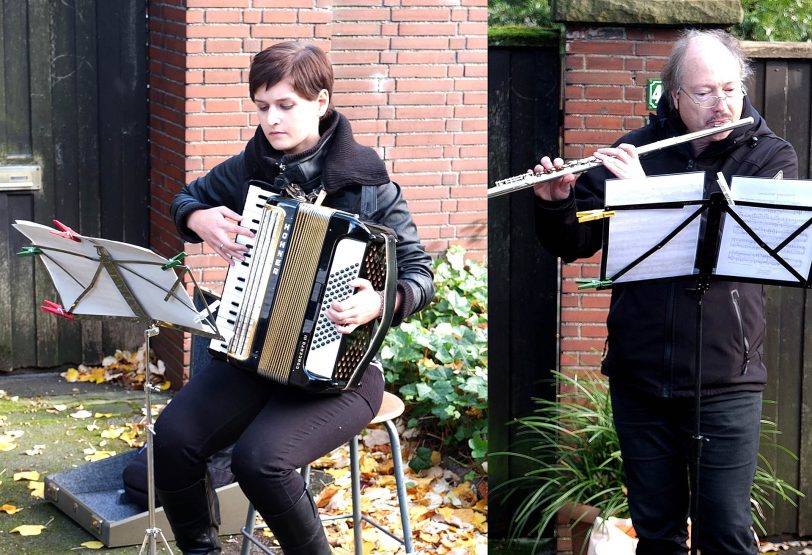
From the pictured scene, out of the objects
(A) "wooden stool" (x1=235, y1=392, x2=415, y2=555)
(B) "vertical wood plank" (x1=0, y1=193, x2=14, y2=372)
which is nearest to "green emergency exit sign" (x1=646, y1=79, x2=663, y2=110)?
(A) "wooden stool" (x1=235, y1=392, x2=415, y2=555)

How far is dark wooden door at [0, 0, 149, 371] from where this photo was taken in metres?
5.99

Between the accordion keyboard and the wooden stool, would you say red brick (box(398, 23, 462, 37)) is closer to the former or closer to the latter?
the wooden stool

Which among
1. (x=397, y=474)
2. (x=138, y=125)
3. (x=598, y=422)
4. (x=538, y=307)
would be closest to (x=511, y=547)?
(x=598, y=422)

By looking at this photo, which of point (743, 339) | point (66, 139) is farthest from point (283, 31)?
point (743, 339)

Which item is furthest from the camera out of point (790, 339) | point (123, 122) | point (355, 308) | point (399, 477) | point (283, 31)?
point (123, 122)

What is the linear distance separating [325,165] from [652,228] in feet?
3.26

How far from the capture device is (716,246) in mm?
3301

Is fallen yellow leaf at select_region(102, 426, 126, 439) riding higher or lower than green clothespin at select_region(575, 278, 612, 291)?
lower

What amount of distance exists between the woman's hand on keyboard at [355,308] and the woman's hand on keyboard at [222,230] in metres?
0.36

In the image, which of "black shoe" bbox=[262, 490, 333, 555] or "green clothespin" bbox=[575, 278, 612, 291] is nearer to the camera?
"green clothespin" bbox=[575, 278, 612, 291]

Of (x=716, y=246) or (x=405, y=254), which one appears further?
(x=405, y=254)

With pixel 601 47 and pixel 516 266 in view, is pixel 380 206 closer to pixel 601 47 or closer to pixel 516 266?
pixel 516 266

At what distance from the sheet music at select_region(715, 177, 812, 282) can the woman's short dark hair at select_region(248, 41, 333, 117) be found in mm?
1276

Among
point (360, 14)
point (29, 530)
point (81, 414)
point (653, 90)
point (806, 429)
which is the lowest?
point (29, 530)
